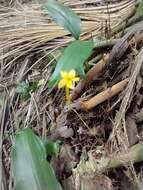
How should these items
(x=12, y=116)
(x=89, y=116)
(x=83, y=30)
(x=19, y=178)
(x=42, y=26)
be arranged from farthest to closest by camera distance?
(x=42, y=26)
(x=83, y=30)
(x=12, y=116)
(x=89, y=116)
(x=19, y=178)

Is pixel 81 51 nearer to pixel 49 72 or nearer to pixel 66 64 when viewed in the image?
pixel 66 64

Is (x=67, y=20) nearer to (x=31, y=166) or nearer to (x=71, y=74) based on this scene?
(x=71, y=74)

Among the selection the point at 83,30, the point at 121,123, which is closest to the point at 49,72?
the point at 83,30

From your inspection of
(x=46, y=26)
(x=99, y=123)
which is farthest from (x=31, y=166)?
(x=46, y=26)

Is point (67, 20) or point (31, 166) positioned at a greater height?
point (67, 20)

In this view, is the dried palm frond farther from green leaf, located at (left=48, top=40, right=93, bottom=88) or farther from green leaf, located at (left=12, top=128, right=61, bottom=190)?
green leaf, located at (left=12, top=128, right=61, bottom=190)

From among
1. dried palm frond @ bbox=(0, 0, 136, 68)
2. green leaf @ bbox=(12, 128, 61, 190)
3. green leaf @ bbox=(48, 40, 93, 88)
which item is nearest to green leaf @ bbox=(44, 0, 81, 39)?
green leaf @ bbox=(48, 40, 93, 88)
